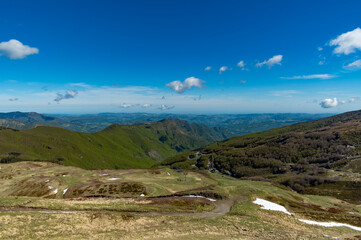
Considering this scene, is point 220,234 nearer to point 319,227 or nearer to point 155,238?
point 155,238

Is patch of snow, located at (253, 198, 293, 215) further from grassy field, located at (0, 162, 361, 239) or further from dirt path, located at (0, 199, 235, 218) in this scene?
dirt path, located at (0, 199, 235, 218)

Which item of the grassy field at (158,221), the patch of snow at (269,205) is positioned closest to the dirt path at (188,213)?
the grassy field at (158,221)

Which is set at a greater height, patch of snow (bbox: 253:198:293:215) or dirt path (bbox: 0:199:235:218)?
dirt path (bbox: 0:199:235:218)

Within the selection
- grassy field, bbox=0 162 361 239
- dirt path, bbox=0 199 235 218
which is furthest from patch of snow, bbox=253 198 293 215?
dirt path, bbox=0 199 235 218

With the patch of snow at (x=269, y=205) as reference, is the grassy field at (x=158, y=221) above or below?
above

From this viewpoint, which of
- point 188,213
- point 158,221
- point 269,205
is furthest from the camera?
point 269,205

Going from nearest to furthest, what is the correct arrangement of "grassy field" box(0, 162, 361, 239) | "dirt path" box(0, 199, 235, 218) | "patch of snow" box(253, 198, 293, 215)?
"grassy field" box(0, 162, 361, 239)
"dirt path" box(0, 199, 235, 218)
"patch of snow" box(253, 198, 293, 215)

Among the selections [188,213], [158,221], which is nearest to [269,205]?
[188,213]

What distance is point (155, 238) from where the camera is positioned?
104 feet

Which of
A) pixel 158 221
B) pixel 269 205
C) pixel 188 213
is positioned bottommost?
pixel 269 205

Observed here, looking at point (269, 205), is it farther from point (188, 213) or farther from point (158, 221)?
point (158, 221)

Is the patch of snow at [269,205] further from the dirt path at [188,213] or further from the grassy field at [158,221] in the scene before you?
the dirt path at [188,213]

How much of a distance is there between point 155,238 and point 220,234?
13.1 metres

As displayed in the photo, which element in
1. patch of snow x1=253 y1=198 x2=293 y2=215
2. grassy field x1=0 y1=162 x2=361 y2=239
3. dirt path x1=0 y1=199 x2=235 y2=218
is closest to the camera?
grassy field x1=0 y1=162 x2=361 y2=239
